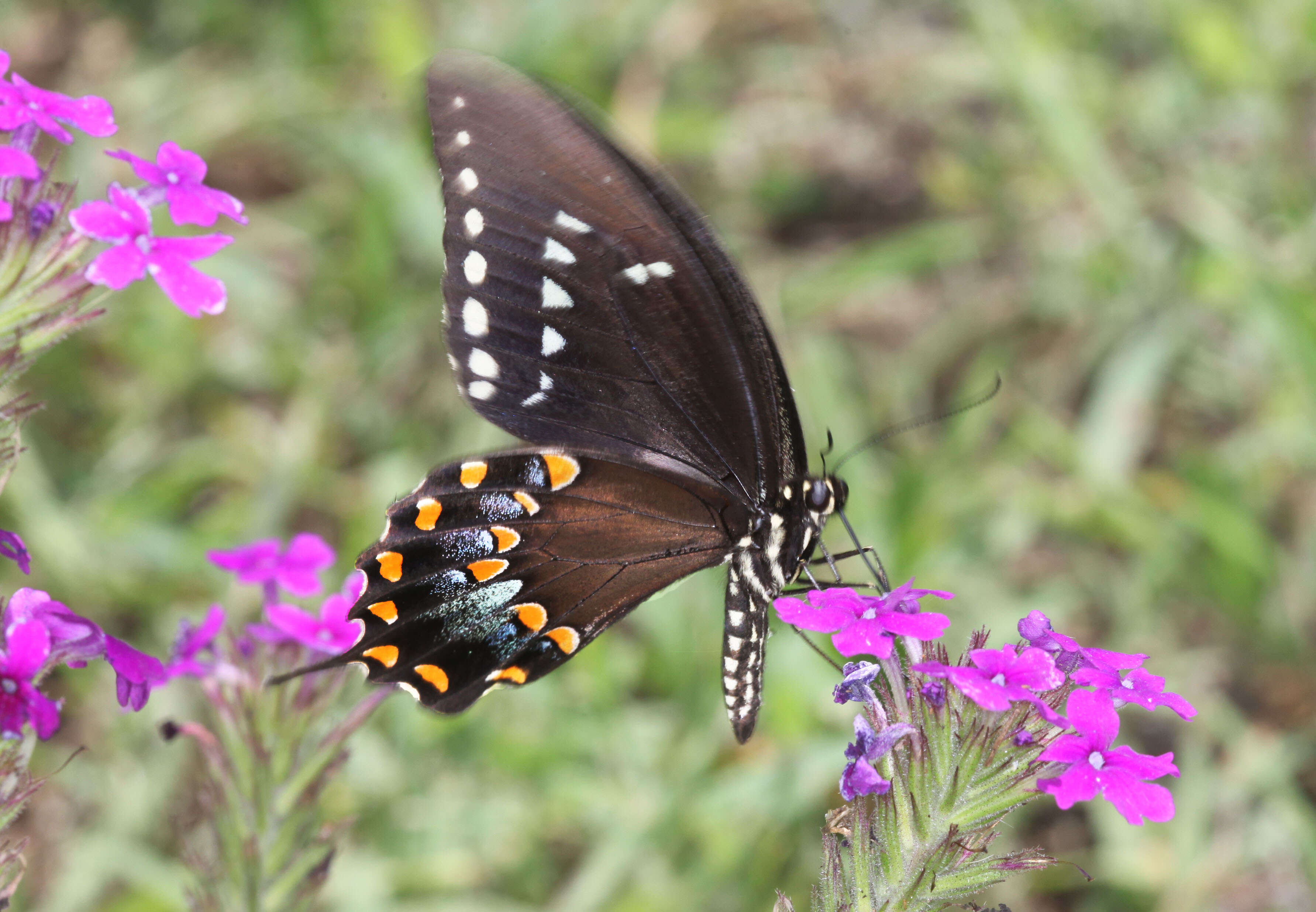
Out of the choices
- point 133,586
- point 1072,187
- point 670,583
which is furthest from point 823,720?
point 1072,187

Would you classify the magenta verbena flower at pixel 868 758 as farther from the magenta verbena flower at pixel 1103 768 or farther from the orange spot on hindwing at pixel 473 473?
the orange spot on hindwing at pixel 473 473

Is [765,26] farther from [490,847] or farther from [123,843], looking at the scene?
[123,843]

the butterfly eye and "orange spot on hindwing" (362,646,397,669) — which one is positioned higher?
Answer: the butterfly eye

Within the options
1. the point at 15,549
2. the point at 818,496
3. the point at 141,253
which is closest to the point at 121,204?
the point at 141,253

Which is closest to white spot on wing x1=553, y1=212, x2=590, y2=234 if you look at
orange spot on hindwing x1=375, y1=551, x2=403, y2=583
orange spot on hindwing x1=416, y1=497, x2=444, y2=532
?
orange spot on hindwing x1=416, y1=497, x2=444, y2=532

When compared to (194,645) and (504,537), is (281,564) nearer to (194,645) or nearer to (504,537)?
(194,645)

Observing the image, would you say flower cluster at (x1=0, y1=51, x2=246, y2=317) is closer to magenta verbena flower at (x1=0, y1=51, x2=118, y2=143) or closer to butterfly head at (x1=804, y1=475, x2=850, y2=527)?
magenta verbena flower at (x1=0, y1=51, x2=118, y2=143)
